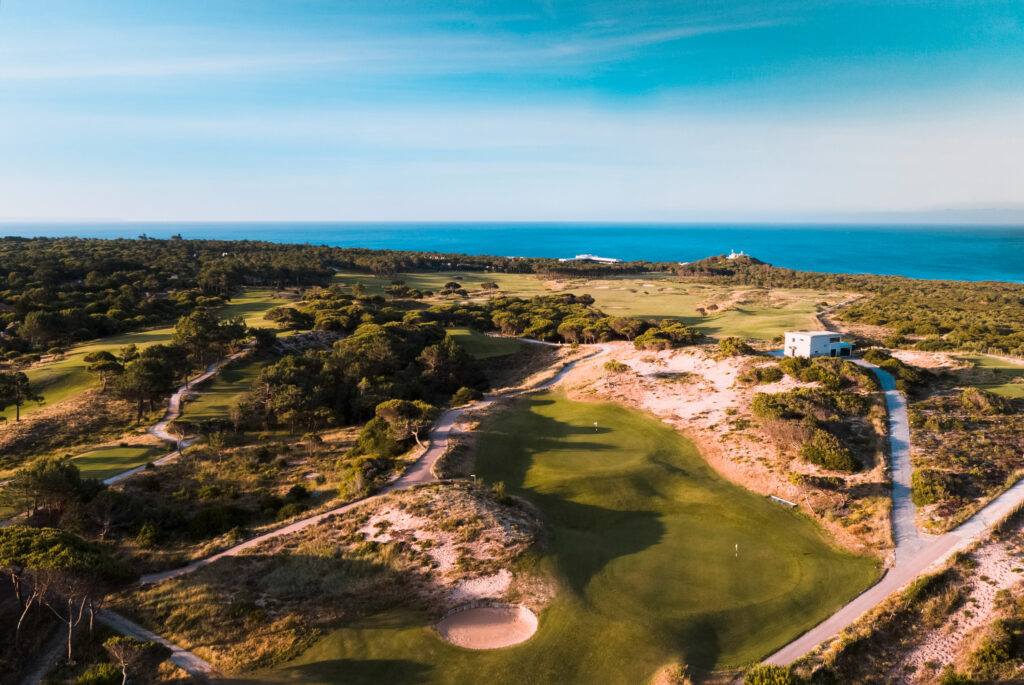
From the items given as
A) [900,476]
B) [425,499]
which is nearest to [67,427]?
[425,499]

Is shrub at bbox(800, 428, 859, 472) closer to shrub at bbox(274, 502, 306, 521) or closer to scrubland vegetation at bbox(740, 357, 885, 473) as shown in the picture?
scrubland vegetation at bbox(740, 357, 885, 473)

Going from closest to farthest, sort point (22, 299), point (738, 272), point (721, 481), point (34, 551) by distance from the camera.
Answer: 1. point (34, 551)
2. point (721, 481)
3. point (22, 299)
4. point (738, 272)

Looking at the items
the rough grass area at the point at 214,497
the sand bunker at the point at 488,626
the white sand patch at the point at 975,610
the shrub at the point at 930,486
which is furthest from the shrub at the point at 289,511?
the shrub at the point at 930,486

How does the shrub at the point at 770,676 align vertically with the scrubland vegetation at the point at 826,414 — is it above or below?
below

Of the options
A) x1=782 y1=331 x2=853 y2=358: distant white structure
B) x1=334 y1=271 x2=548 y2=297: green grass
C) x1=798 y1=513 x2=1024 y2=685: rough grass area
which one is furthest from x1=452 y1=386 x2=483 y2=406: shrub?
x1=334 y1=271 x2=548 y2=297: green grass

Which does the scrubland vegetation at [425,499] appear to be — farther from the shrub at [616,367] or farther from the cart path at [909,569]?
the cart path at [909,569]

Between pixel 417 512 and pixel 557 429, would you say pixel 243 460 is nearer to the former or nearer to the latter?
pixel 417 512

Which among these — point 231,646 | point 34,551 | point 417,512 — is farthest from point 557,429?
point 34,551
